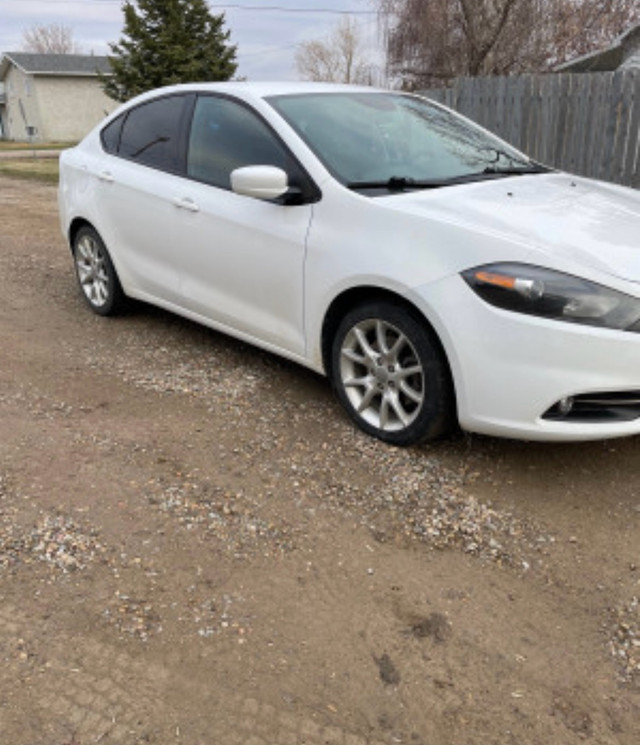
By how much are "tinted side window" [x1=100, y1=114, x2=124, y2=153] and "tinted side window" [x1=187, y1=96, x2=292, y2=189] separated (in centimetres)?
96

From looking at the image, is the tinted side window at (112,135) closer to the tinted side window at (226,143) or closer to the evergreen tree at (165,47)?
the tinted side window at (226,143)

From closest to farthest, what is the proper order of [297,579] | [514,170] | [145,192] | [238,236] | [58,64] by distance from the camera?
[297,579] → [238,236] → [514,170] → [145,192] → [58,64]

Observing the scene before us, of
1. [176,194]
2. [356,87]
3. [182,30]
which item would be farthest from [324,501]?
[182,30]

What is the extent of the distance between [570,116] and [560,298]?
700 centimetres

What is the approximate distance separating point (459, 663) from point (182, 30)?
29.6 m

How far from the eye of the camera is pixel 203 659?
2295mm

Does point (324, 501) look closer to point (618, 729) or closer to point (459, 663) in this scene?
point (459, 663)

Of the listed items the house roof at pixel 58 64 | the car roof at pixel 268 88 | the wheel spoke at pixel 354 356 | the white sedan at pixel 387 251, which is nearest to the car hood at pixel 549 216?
the white sedan at pixel 387 251

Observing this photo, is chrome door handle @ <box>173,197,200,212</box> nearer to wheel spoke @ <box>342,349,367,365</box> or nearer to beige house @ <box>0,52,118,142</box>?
wheel spoke @ <box>342,349,367,365</box>

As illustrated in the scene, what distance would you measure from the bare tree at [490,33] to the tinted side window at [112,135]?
17.1 m

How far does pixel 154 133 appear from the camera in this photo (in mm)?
4863

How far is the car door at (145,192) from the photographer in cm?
460

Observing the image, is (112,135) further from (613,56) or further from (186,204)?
(613,56)

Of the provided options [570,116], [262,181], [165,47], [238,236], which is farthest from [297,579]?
[165,47]
